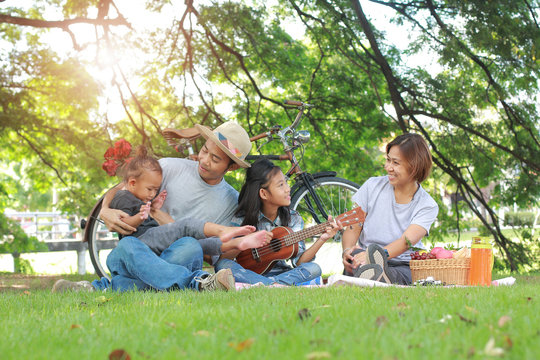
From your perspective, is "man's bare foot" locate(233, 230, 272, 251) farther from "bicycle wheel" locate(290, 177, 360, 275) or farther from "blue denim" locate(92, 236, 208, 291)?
"bicycle wheel" locate(290, 177, 360, 275)

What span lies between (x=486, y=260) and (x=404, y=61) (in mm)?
4485

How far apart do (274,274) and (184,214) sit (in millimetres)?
888

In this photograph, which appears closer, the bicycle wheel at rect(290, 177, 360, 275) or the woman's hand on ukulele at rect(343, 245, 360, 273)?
the woman's hand on ukulele at rect(343, 245, 360, 273)

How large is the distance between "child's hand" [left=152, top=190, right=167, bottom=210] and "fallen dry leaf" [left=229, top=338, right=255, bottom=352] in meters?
2.70

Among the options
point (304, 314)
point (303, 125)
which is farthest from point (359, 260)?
point (303, 125)

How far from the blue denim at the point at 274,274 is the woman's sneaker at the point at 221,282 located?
2.15 ft

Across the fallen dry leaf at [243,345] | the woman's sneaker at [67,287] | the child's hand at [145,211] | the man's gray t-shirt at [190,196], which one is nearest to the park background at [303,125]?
Result: the fallen dry leaf at [243,345]

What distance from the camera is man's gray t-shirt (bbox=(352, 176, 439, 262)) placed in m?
4.34

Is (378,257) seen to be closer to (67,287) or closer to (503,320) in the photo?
(503,320)

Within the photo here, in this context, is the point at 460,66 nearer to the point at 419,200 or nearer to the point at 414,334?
the point at 419,200

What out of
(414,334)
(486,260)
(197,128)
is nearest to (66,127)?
(197,128)

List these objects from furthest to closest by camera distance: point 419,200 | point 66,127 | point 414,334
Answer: point 66,127 → point 419,200 → point 414,334

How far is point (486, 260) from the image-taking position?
3947 millimetres

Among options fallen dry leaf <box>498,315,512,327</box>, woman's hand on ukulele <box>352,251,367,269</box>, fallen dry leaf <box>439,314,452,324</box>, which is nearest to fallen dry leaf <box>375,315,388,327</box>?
fallen dry leaf <box>439,314,452,324</box>
